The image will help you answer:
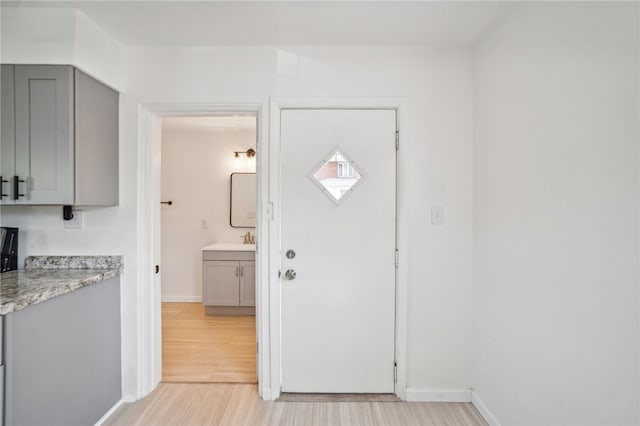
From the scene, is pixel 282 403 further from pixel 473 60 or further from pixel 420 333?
pixel 473 60

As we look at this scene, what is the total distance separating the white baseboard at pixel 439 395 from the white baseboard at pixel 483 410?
38 mm

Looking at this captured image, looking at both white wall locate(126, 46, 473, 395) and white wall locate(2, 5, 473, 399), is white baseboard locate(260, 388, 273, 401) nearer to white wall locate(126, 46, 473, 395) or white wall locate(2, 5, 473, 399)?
white wall locate(2, 5, 473, 399)

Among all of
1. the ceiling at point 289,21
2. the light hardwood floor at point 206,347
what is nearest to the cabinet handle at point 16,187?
the ceiling at point 289,21

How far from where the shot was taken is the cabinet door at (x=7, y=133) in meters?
1.77

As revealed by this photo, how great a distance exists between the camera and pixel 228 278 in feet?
12.5

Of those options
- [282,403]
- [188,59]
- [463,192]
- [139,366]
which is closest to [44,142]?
[188,59]

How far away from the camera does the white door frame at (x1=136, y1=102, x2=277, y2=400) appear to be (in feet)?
7.11

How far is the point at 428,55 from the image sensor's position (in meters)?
2.15

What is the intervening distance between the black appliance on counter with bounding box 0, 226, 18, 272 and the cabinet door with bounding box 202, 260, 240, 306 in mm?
1906

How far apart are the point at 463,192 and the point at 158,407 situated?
2.41 metres

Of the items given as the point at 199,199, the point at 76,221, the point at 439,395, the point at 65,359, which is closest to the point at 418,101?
the point at 439,395

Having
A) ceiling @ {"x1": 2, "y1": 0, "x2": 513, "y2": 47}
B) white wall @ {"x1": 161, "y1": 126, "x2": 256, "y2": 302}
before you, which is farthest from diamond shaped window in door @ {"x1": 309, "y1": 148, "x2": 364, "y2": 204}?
white wall @ {"x1": 161, "y1": 126, "x2": 256, "y2": 302}

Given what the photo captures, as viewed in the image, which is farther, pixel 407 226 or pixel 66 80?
pixel 407 226

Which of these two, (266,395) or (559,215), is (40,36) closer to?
(266,395)
